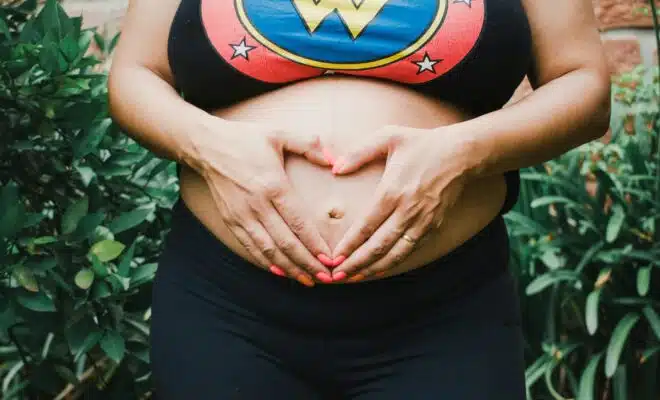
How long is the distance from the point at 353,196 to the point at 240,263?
150mm

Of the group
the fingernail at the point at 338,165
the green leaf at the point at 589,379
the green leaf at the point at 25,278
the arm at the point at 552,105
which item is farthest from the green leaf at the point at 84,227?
the green leaf at the point at 589,379

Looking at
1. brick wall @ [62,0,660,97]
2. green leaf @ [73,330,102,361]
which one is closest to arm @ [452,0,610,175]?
green leaf @ [73,330,102,361]

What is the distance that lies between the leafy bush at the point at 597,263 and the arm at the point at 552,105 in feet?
3.16

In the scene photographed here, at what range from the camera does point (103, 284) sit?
1175 millimetres

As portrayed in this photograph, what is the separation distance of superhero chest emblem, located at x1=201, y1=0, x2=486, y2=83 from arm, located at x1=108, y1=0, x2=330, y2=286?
0.29 feet

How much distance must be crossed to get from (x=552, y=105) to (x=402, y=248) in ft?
0.79

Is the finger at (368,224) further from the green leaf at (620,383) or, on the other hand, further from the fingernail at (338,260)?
the green leaf at (620,383)

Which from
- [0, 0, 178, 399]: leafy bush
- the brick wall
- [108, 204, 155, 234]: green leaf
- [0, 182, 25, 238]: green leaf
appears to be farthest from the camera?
the brick wall

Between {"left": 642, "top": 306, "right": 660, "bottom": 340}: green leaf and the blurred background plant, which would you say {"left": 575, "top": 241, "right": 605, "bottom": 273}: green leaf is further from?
{"left": 642, "top": 306, "right": 660, "bottom": 340}: green leaf

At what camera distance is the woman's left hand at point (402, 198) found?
2.57ft

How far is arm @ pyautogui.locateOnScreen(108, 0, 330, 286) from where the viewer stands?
2.59ft

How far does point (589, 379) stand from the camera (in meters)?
1.80

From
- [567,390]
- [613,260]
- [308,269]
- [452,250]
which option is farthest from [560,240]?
[308,269]

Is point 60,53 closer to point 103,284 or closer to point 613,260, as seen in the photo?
point 103,284
